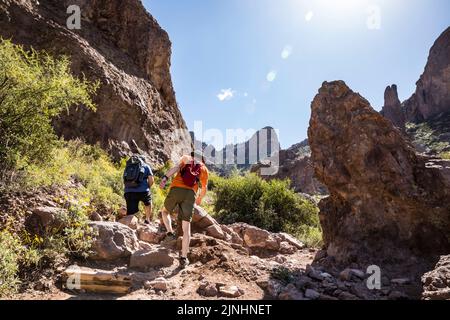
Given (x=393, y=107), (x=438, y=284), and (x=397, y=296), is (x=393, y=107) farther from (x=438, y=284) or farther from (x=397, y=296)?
(x=438, y=284)

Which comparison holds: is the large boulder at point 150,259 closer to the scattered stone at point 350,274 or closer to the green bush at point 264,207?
the scattered stone at point 350,274

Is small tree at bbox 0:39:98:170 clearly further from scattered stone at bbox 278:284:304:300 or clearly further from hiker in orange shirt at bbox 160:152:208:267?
scattered stone at bbox 278:284:304:300

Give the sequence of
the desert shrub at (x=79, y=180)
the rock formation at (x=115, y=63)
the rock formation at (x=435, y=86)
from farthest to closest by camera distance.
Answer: the rock formation at (x=435, y=86)
the rock formation at (x=115, y=63)
the desert shrub at (x=79, y=180)

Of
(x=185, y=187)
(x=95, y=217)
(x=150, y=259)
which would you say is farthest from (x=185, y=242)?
(x=95, y=217)

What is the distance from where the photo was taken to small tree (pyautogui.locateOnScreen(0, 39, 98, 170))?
5.74m

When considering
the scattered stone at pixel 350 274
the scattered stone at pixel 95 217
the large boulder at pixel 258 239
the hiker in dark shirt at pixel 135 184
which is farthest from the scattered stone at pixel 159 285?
the large boulder at pixel 258 239

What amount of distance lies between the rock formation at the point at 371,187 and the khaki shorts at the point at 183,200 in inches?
108

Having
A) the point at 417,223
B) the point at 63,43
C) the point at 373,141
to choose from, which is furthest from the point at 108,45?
the point at 417,223

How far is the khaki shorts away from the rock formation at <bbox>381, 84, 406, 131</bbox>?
87168mm

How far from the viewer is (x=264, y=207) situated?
468 inches

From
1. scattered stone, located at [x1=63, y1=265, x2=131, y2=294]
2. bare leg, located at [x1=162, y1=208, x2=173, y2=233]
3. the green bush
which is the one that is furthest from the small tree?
the green bush

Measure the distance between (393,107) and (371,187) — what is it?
295 ft

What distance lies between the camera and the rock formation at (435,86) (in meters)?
81.1
